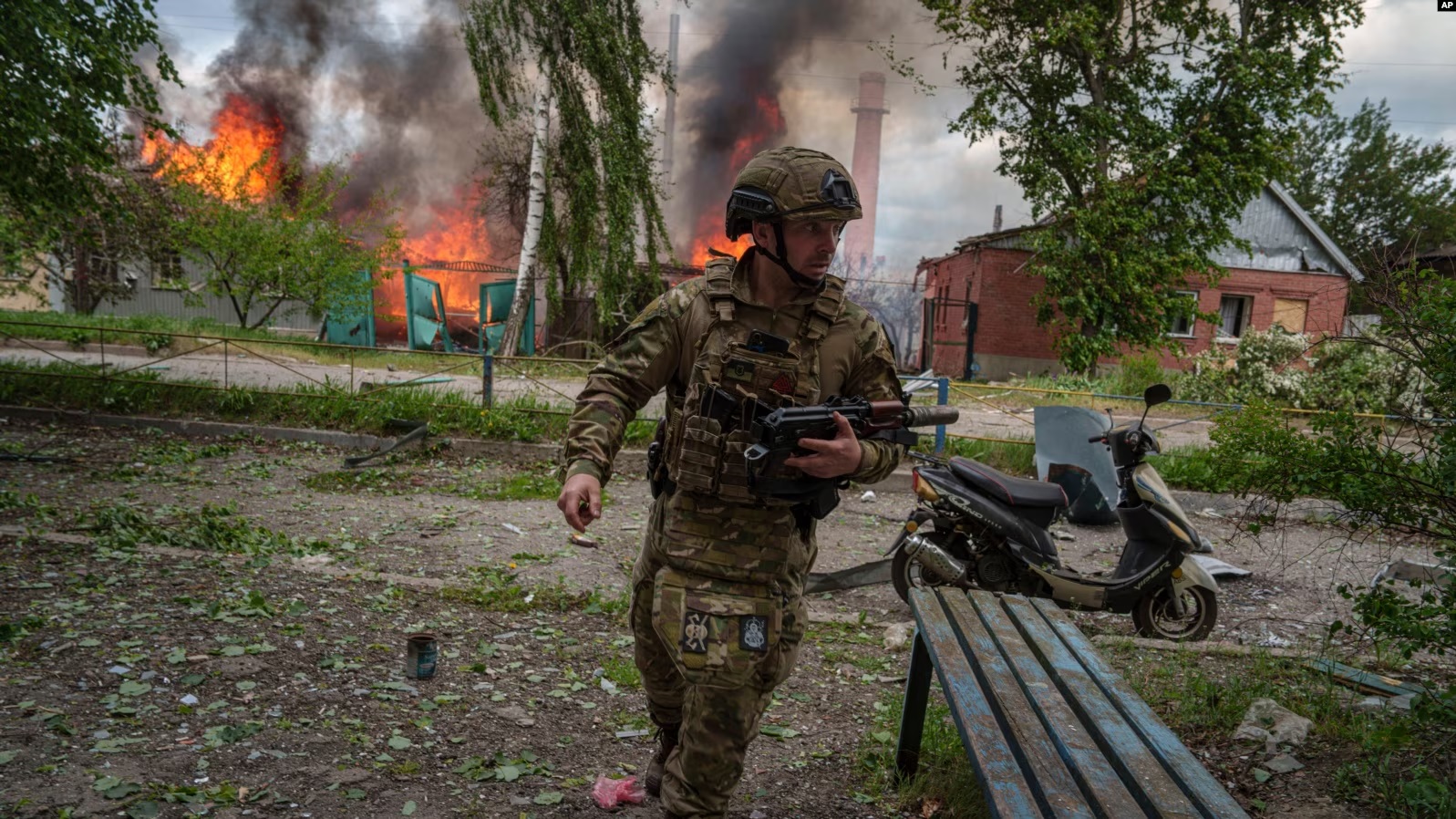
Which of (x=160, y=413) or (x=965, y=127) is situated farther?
(x=965, y=127)

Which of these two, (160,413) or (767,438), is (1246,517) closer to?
(767,438)

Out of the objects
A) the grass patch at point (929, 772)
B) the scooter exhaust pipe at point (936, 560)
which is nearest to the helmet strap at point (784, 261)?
the grass patch at point (929, 772)

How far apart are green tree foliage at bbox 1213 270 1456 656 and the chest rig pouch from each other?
1.97 m

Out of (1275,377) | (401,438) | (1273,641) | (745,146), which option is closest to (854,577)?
(1273,641)

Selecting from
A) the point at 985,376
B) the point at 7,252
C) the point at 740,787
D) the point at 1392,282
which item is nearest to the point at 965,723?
the point at 740,787

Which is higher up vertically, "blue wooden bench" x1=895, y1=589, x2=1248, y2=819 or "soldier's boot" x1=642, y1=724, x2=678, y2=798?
"blue wooden bench" x1=895, y1=589, x2=1248, y2=819

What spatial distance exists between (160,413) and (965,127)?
1756cm

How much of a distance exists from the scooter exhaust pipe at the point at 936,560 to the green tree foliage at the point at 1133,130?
53.7 ft

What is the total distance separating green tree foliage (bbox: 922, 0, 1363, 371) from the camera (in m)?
19.2

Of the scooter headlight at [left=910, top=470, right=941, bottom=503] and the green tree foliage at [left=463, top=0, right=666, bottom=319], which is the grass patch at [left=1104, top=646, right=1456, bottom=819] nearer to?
the scooter headlight at [left=910, top=470, right=941, bottom=503]

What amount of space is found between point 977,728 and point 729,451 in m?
0.98

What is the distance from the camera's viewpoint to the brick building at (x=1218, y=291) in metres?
24.7

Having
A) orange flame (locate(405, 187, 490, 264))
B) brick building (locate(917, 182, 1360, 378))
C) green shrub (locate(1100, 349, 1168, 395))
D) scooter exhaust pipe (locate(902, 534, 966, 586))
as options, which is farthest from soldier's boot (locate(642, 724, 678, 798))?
orange flame (locate(405, 187, 490, 264))

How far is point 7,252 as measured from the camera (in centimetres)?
2023
